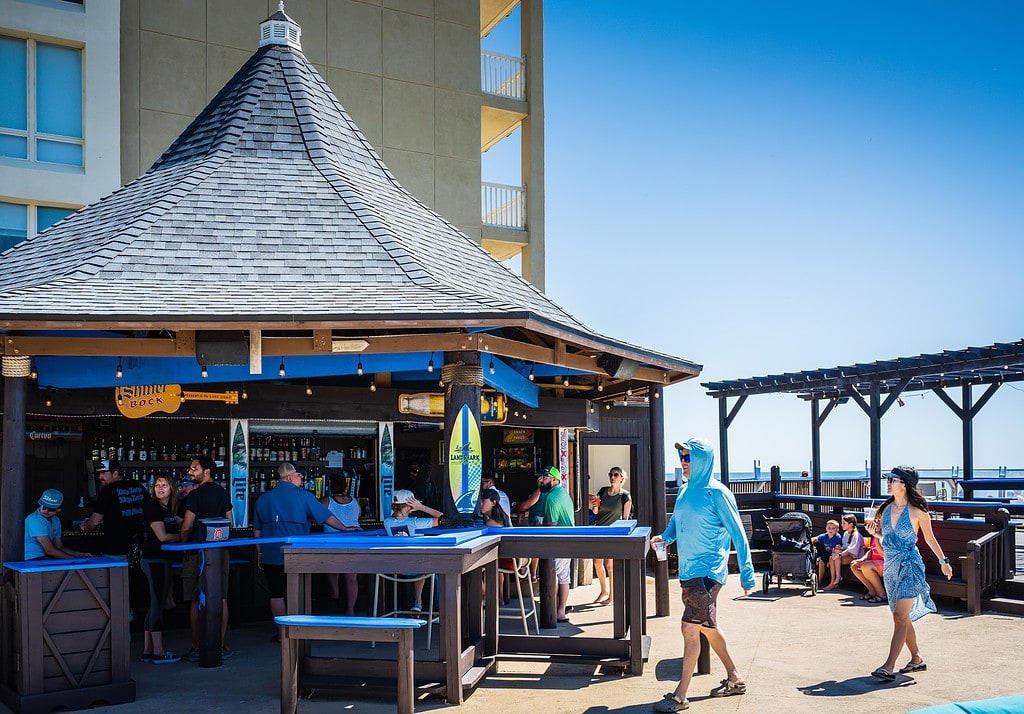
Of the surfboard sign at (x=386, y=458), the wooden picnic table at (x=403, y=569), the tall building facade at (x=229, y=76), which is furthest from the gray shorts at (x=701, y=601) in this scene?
the tall building facade at (x=229, y=76)

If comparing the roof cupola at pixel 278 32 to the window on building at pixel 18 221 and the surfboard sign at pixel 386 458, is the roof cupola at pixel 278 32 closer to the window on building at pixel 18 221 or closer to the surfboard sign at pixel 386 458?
the surfboard sign at pixel 386 458

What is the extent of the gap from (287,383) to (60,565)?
4807 mm

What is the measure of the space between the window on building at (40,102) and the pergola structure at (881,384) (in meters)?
14.3

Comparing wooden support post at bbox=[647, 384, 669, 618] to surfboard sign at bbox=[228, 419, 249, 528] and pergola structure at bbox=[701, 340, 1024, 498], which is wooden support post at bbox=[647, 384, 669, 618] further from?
pergola structure at bbox=[701, 340, 1024, 498]

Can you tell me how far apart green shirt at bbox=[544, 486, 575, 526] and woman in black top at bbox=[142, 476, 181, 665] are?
12.6 ft

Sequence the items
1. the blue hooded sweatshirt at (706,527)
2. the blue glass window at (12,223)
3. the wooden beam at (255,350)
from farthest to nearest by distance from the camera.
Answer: the blue glass window at (12,223) < the wooden beam at (255,350) < the blue hooded sweatshirt at (706,527)

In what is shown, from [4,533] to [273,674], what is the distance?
7.86 ft

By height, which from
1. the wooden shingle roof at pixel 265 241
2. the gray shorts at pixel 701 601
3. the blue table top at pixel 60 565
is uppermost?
the wooden shingle roof at pixel 265 241

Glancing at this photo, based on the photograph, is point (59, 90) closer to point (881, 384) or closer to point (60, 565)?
point (60, 565)

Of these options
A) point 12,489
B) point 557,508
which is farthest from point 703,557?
point 12,489

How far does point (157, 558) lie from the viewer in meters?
9.99

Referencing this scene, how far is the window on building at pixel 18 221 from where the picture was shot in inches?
670

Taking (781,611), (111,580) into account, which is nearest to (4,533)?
(111,580)

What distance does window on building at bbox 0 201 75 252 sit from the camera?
55.8ft
